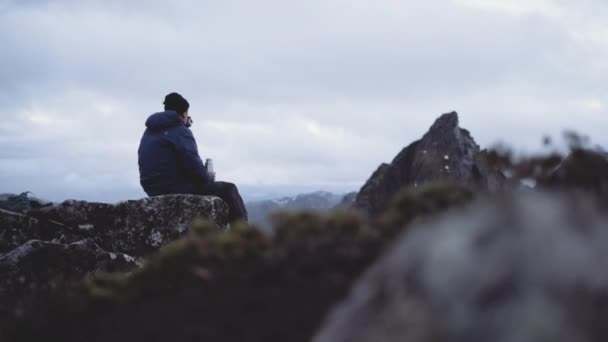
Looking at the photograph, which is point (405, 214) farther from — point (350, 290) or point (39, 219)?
point (39, 219)

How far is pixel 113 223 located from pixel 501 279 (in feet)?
36.0

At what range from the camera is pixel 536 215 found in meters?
3.19

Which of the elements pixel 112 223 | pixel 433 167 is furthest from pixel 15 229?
pixel 433 167

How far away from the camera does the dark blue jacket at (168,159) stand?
14.4 m

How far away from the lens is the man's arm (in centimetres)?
1427

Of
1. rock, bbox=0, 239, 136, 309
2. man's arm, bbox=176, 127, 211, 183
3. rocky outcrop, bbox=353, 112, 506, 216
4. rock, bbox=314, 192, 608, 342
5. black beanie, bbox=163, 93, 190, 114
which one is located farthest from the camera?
black beanie, bbox=163, 93, 190, 114

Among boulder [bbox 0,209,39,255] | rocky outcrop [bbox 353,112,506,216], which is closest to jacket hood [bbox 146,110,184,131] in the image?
boulder [bbox 0,209,39,255]

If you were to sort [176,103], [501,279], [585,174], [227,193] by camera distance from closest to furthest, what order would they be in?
[501,279], [585,174], [227,193], [176,103]

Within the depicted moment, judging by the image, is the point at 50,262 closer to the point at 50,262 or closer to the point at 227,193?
the point at 50,262

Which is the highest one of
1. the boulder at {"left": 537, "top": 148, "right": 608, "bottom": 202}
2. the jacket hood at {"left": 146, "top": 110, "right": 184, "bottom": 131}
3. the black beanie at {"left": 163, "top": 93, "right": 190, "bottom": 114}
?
the black beanie at {"left": 163, "top": 93, "right": 190, "bottom": 114}

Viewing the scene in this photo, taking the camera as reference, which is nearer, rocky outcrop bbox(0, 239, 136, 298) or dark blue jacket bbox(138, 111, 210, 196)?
rocky outcrop bbox(0, 239, 136, 298)

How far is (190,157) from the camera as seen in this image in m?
14.3

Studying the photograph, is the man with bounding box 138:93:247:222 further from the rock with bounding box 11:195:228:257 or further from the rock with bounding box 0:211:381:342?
the rock with bounding box 0:211:381:342

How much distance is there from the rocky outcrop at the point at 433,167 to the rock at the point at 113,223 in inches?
201
